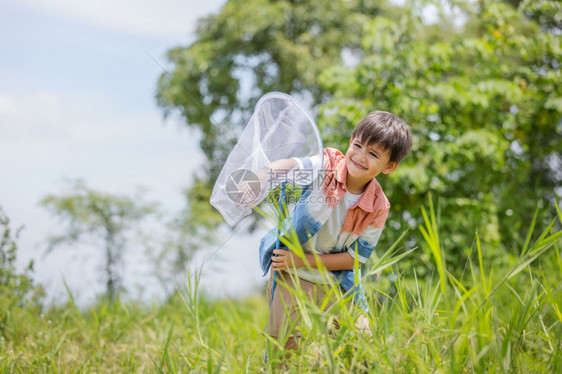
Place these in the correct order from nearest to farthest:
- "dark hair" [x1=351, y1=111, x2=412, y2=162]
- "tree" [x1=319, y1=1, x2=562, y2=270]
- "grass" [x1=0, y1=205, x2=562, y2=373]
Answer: "grass" [x1=0, y1=205, x2=562, y2=373] → "dark hair" [x1=351, y1=111, x2=412, y2=162] → "tree" [x1=319, y1=1, x2=562, y2=270]

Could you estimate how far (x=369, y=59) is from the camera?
4.07 m

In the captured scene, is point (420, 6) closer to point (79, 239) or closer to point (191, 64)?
point (79, 239)

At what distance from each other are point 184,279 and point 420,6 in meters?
3.44

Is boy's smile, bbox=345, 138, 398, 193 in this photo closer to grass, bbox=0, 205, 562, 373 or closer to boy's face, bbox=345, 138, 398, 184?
boy's face, bbox=345, 138, 398, 184

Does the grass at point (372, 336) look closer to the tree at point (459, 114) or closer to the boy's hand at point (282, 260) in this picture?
the boy's hand at point (282, 260)

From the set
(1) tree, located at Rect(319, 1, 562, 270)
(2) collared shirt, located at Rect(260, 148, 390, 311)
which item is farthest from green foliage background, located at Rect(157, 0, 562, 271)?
(2) collared shirt, located at Rect(260, 148, 390, 311)

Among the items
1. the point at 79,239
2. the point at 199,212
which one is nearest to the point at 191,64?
the point at 199,212

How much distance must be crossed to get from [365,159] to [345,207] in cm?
20

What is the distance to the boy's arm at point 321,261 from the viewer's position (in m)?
1.75

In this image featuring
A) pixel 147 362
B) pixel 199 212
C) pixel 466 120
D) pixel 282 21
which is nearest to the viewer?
pixel 147 362

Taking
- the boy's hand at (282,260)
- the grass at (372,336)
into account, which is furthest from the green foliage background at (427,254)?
the boy's hand at (282,260)

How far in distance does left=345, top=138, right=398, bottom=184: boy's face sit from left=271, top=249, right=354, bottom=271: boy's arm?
304 millimetres

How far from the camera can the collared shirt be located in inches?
68.5

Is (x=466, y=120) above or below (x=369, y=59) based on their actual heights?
below
